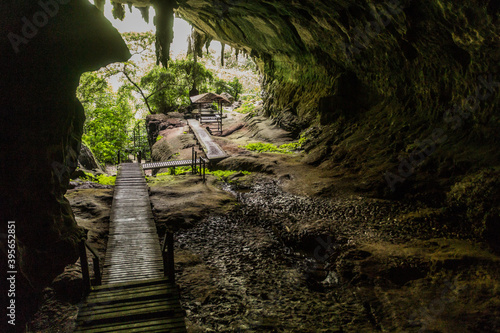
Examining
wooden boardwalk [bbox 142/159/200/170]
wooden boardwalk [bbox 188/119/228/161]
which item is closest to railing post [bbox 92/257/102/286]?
wooden boardwalk [bbox 142/159/200/170]

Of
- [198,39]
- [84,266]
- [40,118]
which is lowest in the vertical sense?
[84,266]

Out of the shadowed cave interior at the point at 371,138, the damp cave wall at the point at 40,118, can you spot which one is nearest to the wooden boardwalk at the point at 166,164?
the shadowed cave interior at the point at 371,138

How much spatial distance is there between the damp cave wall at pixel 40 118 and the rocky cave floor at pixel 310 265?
1.90 meters

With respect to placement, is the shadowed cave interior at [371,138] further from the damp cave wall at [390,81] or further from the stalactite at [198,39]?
the stalactite at [198,39]

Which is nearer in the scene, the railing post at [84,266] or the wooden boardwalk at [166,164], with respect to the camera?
the railing post at [84,266]

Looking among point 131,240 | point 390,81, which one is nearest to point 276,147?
point 390,81

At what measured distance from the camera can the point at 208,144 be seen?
2400cm

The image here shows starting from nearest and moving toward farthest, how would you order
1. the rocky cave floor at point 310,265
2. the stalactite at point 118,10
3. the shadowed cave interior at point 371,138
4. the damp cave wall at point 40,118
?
the damp cave wall at point 40,118
the shadowed cave interior at point 371,138
the rocky cave floor at point 310,265
the stalactite at point 118,10

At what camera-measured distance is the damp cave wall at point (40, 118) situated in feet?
20.0

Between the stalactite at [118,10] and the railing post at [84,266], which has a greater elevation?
the stalactite at [118,10]

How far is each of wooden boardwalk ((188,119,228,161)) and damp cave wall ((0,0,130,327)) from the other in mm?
13256

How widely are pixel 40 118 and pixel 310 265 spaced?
25.5 ft

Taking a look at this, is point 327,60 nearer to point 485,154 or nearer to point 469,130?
point 469,130

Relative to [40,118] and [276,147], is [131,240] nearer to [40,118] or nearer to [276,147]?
[40,118]
